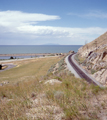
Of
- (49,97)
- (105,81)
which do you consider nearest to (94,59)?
(105,81)

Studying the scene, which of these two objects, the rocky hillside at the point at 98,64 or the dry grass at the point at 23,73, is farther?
the dry grass at the point at 23,73

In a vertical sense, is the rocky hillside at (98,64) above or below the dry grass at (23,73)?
above

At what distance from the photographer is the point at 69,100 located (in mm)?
5160

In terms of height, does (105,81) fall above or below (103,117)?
below

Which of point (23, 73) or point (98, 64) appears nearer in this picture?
point (98, 64)

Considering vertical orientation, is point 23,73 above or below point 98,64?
below

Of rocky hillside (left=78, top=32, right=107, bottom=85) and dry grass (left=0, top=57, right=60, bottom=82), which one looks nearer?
rocky hillside (left=78, top=32, right=107, bottom=85)

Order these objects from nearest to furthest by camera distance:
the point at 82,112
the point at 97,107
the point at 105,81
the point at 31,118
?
the point at 31,118 → the point at 82,112 → the point at 97,107 → the point at 105,81

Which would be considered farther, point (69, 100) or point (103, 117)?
point (69, 100)

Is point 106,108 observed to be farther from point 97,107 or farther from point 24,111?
point 24,111

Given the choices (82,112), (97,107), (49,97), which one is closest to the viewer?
(82,112)

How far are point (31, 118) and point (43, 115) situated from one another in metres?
0.40

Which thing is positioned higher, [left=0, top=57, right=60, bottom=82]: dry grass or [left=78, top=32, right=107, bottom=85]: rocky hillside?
[left=78, top=32, right=107, bottom=85]: rocky hillside

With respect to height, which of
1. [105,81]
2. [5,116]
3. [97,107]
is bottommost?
[105,81]
